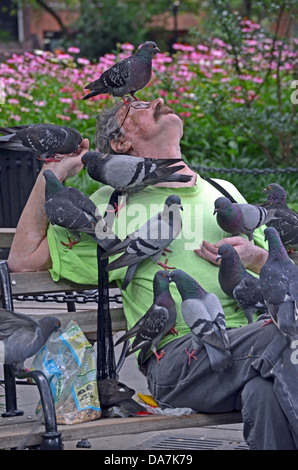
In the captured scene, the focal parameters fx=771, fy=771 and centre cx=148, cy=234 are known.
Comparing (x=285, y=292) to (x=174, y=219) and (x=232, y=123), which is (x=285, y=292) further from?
(x=232, y=123)

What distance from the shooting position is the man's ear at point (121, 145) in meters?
3.42

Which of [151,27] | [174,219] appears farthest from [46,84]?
[151,27]

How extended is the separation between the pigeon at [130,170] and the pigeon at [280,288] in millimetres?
651

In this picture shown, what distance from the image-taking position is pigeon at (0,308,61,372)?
286 cm

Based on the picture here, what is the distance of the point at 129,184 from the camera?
10.6ft

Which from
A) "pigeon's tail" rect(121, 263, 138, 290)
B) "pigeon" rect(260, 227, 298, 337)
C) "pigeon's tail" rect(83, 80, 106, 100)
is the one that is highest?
"pigeon's tail" rect(83, 80, 106, 100)

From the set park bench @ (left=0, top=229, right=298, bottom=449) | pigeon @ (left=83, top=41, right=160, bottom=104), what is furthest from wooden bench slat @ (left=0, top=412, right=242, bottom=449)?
pigeon @ (left=83, top=41, right=160, bottom=104)

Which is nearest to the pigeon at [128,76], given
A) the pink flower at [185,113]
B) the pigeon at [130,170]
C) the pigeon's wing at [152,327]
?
the pigeon at [130,170]

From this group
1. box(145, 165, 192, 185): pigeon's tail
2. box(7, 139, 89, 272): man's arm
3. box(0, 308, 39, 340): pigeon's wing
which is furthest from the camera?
box(7, 139, 89, 272): man's arm

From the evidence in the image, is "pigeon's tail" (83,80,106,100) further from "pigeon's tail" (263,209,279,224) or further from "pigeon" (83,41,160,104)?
"pigeon's tail" (263,209,279,224)

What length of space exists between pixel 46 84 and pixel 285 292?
780 centimetres

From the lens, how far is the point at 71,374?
2965 millimetres

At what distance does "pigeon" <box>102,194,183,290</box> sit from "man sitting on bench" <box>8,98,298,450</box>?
0.10 metres

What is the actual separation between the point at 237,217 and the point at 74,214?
0.66 metres
